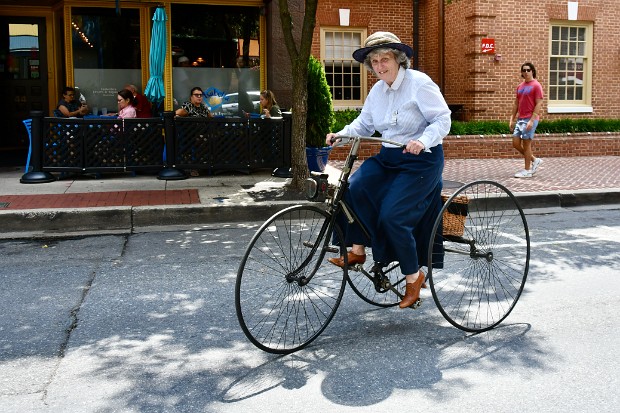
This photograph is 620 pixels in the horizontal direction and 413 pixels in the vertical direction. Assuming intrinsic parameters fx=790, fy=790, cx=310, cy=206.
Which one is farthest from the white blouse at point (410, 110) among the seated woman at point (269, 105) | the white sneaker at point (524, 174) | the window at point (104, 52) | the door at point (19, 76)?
the door at point (19, 76)

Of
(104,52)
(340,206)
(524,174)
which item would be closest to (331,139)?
(340,206)

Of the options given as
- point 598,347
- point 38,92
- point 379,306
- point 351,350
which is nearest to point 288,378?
point 351,350

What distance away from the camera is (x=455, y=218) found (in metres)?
5.05

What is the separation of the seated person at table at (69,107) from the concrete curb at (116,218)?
13.9ft

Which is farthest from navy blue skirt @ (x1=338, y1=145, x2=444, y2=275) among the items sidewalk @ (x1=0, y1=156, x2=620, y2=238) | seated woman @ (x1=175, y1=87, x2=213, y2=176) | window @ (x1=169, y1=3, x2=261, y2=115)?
window @ (x1=169, y1=3, x2=261, y2=115)

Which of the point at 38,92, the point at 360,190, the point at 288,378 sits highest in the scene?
the point at 38,92

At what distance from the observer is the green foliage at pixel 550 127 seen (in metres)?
17.2

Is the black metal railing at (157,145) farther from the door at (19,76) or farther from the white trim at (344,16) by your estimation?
the white trim at (344,16)

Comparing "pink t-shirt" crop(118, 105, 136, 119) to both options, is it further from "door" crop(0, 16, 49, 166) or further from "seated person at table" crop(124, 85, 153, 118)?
"door" crop(0, 16, 49, 166)

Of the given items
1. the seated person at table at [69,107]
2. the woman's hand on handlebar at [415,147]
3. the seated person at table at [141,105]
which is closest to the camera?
the woman's hand on handlebar at [415,147]

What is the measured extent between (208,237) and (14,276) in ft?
7.63

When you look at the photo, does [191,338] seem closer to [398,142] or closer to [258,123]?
[398,142]

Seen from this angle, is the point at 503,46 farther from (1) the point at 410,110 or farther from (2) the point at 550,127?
(1) the point at 410,110

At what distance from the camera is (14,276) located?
268 inches
